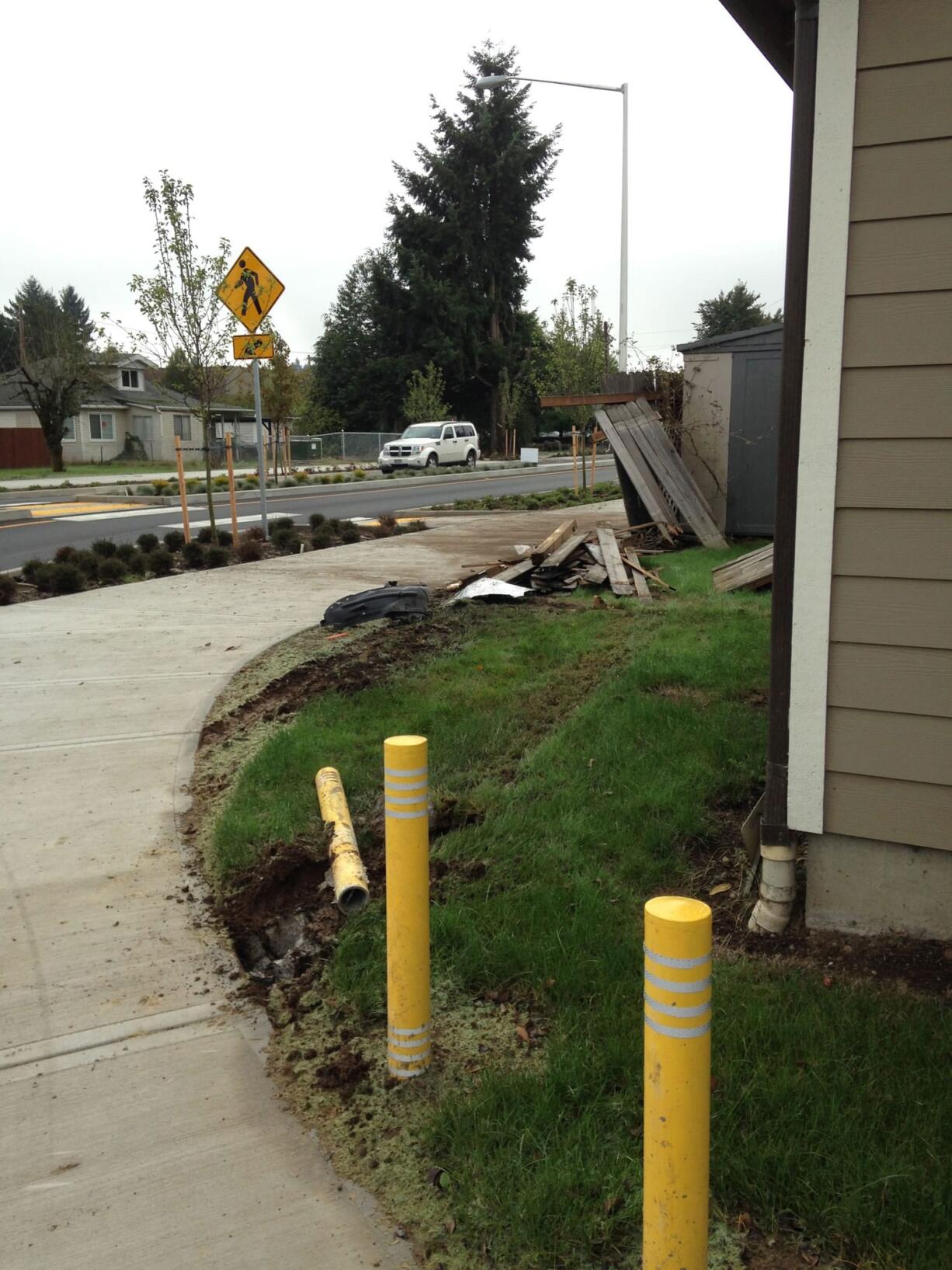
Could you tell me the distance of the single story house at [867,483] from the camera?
3.27 m

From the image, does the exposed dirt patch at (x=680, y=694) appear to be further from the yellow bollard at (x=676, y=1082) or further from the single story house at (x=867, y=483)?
the yellow bollard at (x=676, y=1082)

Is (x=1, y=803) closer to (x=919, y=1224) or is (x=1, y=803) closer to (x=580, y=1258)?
(x=580, y=1258)

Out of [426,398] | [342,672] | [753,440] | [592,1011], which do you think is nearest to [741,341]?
[753,440]

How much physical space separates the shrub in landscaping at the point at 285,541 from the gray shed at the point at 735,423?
5137mm

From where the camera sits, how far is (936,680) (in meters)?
3.41

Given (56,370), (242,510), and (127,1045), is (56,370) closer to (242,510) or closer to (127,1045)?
(242,510)

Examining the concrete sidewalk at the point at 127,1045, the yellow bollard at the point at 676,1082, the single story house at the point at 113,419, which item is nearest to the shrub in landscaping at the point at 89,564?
the concrete sidewalk at the point at 127,1045

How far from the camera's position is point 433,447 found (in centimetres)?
4047

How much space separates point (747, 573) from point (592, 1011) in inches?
266

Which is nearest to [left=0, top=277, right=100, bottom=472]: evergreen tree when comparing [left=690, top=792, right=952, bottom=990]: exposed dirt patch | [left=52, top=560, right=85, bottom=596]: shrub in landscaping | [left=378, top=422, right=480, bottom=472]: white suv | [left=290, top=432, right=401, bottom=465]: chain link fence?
A: [left=290, top=432, right=401, bottom=465]: chain link fence

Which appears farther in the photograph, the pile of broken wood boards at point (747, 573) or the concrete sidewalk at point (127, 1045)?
the pile of broken wood boards at point (747, 573)

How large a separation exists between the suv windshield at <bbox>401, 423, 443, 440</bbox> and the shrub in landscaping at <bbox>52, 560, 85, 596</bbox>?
30.6m

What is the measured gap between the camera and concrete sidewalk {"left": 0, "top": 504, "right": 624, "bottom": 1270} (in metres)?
2.51

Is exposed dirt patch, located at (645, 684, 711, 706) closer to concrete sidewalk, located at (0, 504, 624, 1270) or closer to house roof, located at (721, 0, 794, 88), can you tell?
concrete sidewalk, located at (0, 504, 624, 1270)
